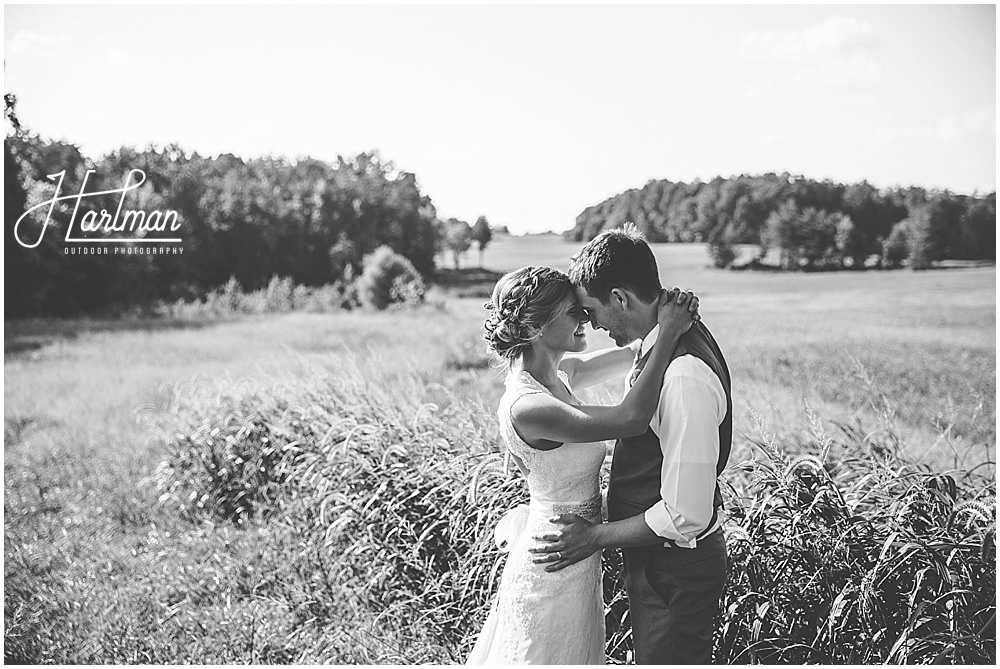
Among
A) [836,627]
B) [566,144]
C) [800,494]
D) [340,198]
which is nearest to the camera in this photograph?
[836,627]

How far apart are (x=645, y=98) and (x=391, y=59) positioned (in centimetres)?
146

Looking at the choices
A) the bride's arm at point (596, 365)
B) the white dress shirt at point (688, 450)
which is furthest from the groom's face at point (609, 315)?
the bride's arm at point (596, 365)

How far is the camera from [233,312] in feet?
20.3

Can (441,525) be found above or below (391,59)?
below

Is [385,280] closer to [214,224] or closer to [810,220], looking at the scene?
[214,224]

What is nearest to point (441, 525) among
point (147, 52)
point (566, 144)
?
point (566, 144)

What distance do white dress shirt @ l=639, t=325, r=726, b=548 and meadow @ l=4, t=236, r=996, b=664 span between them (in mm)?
A: 595

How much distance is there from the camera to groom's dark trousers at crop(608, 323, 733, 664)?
1.59m

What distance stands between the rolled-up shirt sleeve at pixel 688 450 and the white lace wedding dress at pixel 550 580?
0.90ft

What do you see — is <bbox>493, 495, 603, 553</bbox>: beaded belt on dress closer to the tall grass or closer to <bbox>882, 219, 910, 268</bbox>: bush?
the tall grass

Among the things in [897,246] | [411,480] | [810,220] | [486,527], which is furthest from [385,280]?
[486,527]

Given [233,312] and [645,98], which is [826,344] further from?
[233,312]

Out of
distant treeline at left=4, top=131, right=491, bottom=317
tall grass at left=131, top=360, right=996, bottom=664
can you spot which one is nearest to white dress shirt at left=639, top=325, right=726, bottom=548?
tall grass at left=131, top=360, right=996, bottom=664

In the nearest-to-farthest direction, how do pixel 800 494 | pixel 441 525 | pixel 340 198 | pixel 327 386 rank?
pixel 800 494 < pixel 441 525 < pixel 327 386 < pixel 340 198
